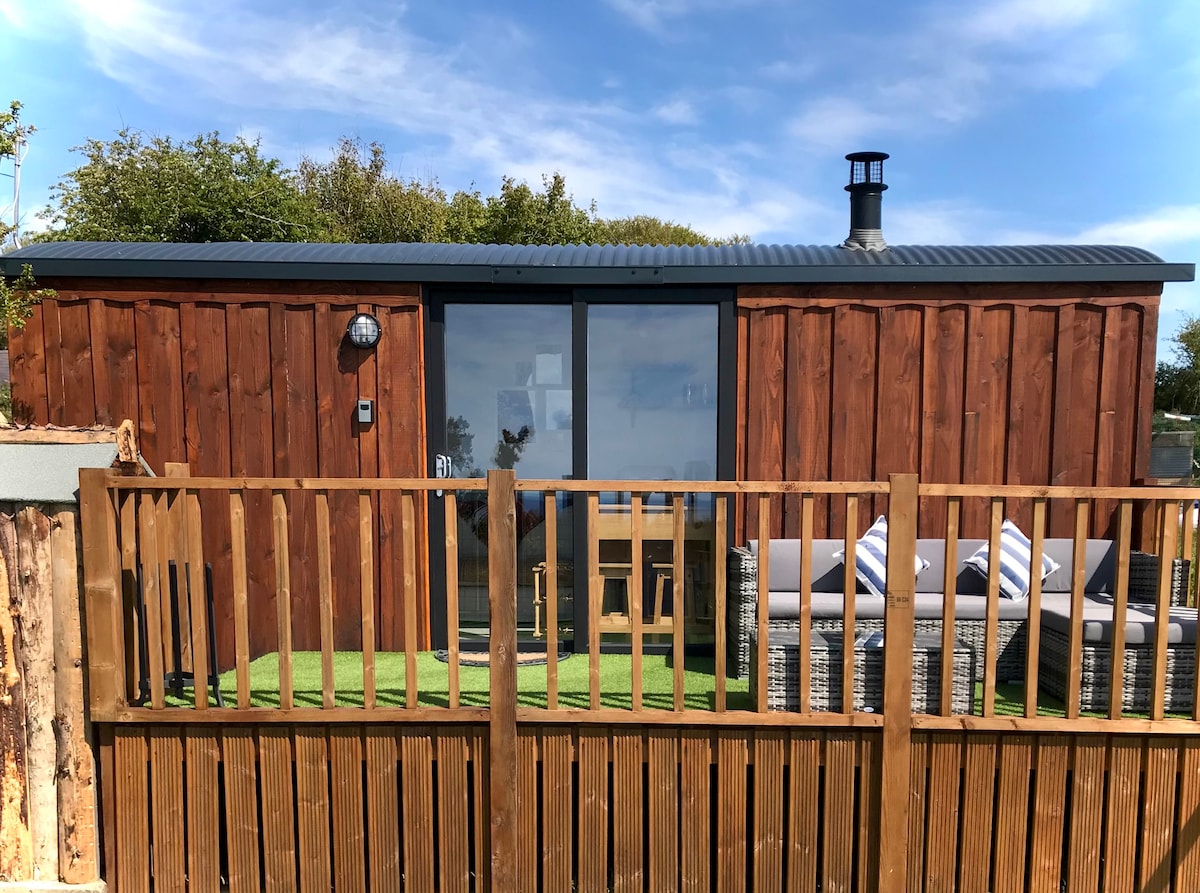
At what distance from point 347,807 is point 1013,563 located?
11.0 feet

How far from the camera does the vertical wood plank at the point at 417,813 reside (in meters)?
2.60

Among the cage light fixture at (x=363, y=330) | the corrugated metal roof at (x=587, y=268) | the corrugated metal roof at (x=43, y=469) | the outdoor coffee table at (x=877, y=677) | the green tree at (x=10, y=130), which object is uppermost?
the green tree at (x=10, y=130)

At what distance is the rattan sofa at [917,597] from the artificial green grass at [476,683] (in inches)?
13.5

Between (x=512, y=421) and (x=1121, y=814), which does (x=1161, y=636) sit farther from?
(x=512, y=421)

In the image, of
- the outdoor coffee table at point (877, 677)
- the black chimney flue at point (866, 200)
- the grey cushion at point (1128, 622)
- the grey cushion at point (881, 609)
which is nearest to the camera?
the outdoor coffee table at point (877, 677)

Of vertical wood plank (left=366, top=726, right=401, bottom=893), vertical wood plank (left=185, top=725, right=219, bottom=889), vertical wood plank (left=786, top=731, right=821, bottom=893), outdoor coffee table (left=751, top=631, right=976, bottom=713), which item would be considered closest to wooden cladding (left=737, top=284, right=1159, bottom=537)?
outdoor coffee table (left=751, top=631, right=976, bottom=713)

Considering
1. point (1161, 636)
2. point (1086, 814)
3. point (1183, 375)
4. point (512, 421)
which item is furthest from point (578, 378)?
point (1183, 375)

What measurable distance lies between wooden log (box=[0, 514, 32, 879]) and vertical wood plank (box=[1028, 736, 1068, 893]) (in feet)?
11.6

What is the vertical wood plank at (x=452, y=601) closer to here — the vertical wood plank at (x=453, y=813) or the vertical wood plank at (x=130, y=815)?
the vertical wood plank at (x=453, y=813)

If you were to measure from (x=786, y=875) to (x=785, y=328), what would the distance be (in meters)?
2.68

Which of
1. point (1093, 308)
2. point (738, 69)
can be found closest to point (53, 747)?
point (1093, 308)

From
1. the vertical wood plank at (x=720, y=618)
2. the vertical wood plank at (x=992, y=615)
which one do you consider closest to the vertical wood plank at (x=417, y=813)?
the vertical wood plank at (x=720, y=618)

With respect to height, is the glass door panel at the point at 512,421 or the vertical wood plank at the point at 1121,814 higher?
the glass door panel at the point at 512,421

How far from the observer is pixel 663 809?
2611 millimetres
